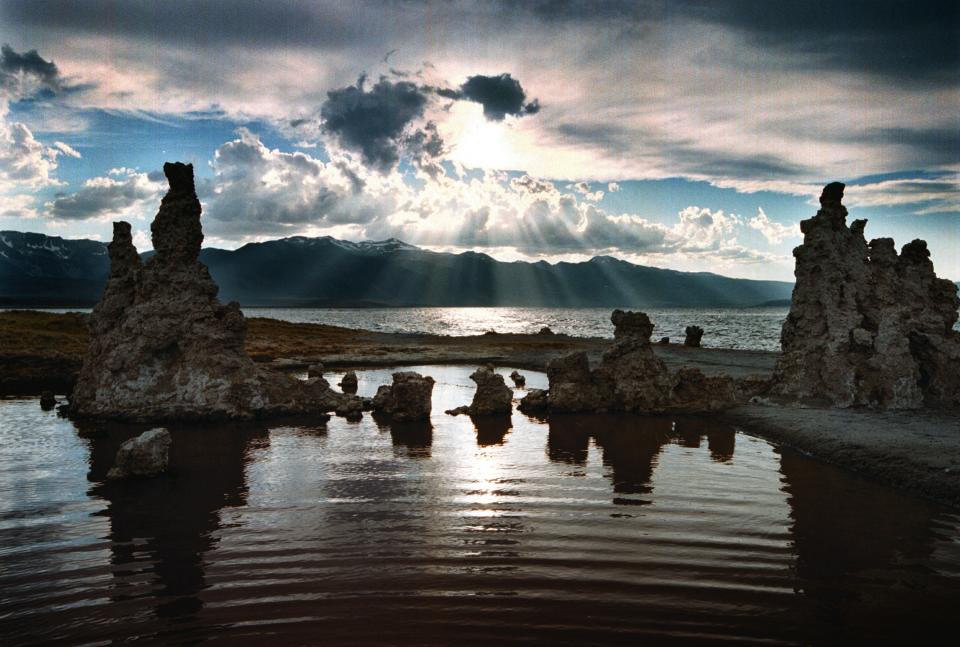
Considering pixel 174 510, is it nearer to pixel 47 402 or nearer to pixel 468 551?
pixel 468 551

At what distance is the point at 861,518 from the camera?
14.2m

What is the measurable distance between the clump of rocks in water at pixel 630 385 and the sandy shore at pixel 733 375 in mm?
1971

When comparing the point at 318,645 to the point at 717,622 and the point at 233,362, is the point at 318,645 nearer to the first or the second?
the point at 717,622

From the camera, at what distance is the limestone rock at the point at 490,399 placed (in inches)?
1120

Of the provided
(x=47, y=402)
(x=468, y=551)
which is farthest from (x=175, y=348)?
(x=468, y=551)

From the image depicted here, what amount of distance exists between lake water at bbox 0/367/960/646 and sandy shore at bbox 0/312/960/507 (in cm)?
130

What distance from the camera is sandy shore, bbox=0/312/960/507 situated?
57.2 ft

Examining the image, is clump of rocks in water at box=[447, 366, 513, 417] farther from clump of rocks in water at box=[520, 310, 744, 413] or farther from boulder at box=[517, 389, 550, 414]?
clump of rocks in water at box=[520, 310, 744, 413]

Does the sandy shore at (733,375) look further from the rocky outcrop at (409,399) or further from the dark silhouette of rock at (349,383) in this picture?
the rocky outcrop at (409,399)

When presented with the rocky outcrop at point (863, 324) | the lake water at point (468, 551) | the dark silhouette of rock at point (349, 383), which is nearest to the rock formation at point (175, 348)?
the lake water at point (468, 551)

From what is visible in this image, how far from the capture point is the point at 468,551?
1201cm

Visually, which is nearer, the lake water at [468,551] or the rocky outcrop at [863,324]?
the lake water at [468,551]

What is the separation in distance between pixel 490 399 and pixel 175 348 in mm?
14365

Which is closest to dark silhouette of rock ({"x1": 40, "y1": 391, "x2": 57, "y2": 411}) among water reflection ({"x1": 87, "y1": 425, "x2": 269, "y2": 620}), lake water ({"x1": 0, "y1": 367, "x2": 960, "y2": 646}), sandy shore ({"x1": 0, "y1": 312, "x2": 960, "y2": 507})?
sandy shore ({"x1": 0, "y1": 312, "x2": 960, "y2": 507})
